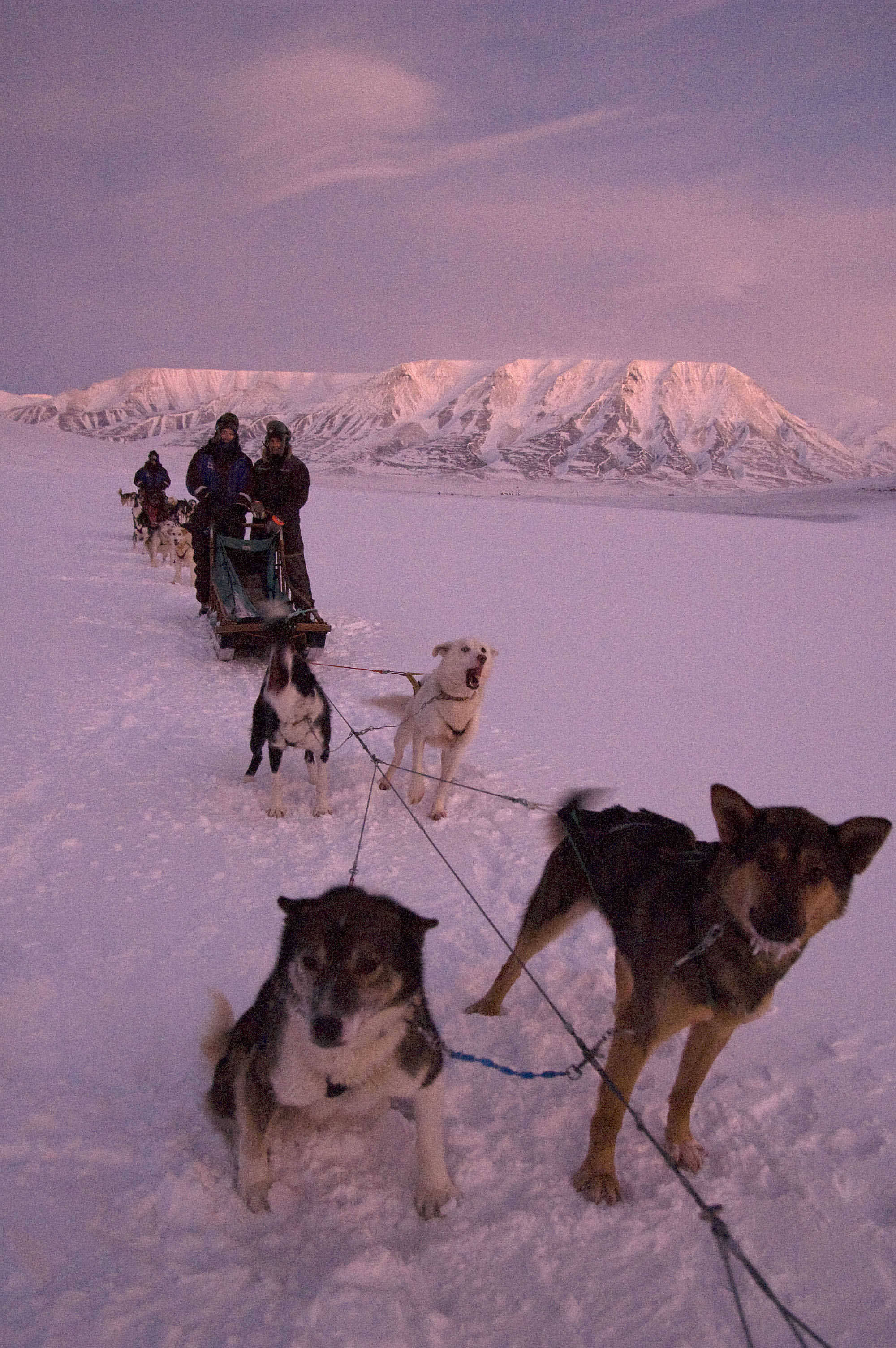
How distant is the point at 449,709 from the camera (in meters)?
4.11

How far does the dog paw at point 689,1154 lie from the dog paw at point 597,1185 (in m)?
0.19

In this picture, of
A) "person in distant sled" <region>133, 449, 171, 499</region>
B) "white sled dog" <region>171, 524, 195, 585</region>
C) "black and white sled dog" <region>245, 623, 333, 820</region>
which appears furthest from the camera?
"person in distant sled" <region>133, 449, 171, 499</region>

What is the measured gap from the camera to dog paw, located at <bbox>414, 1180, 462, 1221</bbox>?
5.74 feet

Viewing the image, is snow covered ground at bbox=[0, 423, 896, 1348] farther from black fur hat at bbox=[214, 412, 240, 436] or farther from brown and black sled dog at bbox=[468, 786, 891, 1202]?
black fur hat at bbox=[214, 412, 240, 436]

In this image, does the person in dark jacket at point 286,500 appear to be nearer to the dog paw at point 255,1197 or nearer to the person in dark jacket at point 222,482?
the person in dark jacket at point 222,482

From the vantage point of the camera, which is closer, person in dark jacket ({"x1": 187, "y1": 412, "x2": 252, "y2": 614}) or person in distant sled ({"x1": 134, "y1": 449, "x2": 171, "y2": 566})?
person in dark jacket ({"x1": 187, "y1": 412, "x2": 252, "y2": 614})

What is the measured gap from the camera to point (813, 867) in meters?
1.56

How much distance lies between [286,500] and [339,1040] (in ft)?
21.4

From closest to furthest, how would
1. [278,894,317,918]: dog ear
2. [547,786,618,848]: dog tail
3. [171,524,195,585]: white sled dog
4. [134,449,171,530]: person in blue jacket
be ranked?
[278,894,317,918]: dog ear
[547,786,618,848]: dog tail
[171,524,195,585]: white sled dog
[134,449,171,530]: person in blue jacket

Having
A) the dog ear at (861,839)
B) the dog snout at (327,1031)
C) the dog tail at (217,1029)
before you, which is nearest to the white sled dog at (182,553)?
the dog tail at (217,1029)

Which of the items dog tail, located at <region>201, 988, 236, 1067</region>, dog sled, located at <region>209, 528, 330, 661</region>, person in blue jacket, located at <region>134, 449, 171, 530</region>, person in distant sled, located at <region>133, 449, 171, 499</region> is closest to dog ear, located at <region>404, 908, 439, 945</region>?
dog tail, located at <region>201, 988, 236, 1067</region>

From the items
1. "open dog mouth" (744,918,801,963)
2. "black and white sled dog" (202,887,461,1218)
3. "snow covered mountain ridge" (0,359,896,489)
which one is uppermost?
"snow covered mountain ridge" (0,359,896,489)

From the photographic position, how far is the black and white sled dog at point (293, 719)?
4.00 m

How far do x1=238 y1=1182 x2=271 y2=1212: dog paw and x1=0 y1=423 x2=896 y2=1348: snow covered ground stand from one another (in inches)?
0.8
